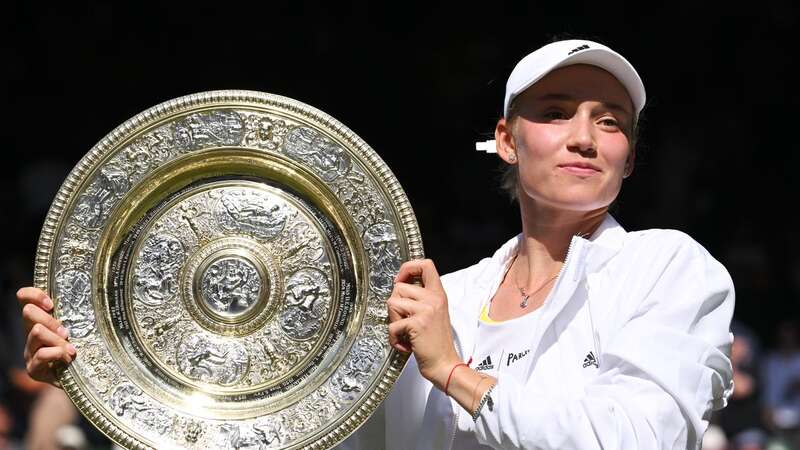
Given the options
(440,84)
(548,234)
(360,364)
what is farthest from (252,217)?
(440,84)

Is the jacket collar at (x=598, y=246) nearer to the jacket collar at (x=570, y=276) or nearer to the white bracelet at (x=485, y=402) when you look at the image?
the jacket collar at (x=570, y=276)

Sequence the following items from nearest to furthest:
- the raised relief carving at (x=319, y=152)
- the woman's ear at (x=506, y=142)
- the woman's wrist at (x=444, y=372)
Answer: the woman's wrist at (x=444, y=372)
the raised relief carving at (x=319, y=152)
the woman's ear at (x=506, y=142)

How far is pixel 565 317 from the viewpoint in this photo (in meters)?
2.72

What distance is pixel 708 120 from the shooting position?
9.93 meters

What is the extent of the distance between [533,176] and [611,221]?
Result: 0.20m

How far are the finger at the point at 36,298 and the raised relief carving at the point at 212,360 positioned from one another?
28 centimetres

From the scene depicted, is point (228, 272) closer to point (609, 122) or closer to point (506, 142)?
point (506, 142)

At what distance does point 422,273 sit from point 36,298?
2.59 feet

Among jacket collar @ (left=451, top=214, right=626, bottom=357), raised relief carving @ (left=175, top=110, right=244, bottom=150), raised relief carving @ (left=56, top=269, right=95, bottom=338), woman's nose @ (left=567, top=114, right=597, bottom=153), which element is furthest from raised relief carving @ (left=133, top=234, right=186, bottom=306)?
woman's nose @ (left=567, top=114, right=597, bottom=153)

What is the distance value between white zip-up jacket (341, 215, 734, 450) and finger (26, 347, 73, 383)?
725mm

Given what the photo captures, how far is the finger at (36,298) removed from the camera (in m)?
2.78

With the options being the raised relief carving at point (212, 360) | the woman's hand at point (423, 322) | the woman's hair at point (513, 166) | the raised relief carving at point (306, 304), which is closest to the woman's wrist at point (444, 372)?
the woman's hand at point (423, 322)

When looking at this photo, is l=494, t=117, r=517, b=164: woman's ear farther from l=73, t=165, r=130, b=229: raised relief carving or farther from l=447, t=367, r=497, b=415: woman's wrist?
l=73, t=165, r=130, b=229: raised relief carving

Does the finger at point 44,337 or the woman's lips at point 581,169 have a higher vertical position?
the woman's lips at point 581,169
